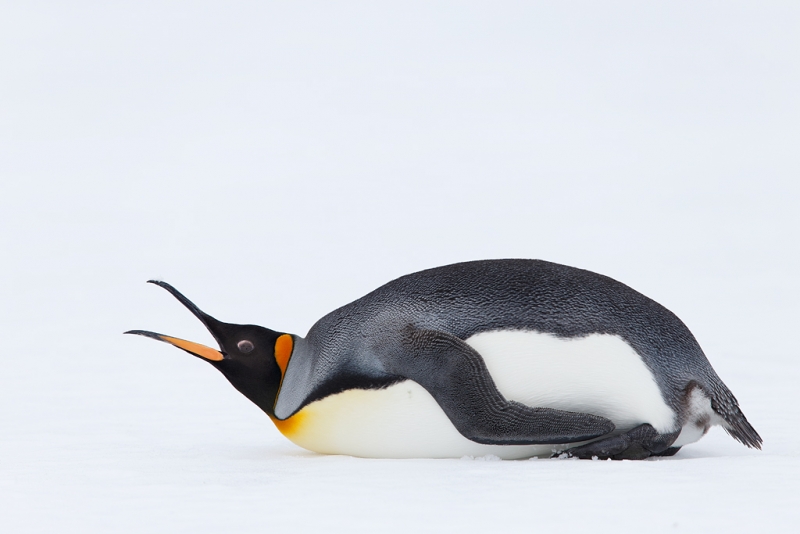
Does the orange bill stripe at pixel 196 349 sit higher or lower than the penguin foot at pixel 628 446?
higher

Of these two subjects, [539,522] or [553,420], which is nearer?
[539,522]

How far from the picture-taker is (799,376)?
6.68 m

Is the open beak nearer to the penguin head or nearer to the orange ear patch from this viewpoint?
the penguin head

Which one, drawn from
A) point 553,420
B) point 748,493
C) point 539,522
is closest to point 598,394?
point 553,420

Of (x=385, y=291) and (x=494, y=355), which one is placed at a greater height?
(x=385, y=291)

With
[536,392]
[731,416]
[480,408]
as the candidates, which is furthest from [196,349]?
[731,416]

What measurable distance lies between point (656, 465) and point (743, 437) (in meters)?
0.76

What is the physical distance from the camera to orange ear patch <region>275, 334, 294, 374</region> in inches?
164

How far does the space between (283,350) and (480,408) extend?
1.02 m

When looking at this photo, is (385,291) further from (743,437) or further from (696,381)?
(743,437)

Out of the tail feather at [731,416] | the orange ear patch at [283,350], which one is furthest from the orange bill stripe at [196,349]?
the tail feather at [731,416]

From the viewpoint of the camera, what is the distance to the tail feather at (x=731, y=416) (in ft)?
13.1

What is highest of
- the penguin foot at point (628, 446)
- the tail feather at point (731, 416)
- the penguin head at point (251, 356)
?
the penguin head at point (251, 356)

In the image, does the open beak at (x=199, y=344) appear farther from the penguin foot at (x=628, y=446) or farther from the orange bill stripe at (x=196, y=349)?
the penguin foot at (x=628, y=446)
